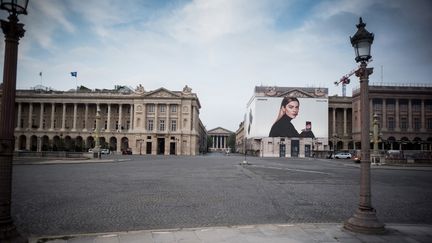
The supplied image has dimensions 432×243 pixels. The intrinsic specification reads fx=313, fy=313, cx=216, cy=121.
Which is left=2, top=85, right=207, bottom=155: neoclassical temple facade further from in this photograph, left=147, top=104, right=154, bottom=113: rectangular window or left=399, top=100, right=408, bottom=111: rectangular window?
left=399, top=100, right=408, bottom=111: rectangular window

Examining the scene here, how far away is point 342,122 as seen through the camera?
95.5m

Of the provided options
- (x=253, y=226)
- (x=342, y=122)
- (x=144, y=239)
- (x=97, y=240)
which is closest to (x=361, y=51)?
(x=253, y=226)

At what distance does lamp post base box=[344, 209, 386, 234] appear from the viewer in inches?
261

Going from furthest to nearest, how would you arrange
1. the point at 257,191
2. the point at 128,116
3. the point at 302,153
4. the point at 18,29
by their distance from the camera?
1. the point at 128,116
2. the point at 302,153
3. the point at 257,191
4. the point at 18,29

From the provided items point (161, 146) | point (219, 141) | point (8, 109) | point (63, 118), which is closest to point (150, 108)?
point (161, 146)

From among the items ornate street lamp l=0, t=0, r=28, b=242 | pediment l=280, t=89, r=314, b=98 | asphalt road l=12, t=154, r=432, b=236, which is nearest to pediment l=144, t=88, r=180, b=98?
pediment l=280, t=89, r=314, b=98

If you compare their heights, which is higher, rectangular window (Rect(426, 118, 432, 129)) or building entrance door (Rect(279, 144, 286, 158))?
rectangular window (Rect(426, 118, 432, 129))

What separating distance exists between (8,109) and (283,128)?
3166 inches

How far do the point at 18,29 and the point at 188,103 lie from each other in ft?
268

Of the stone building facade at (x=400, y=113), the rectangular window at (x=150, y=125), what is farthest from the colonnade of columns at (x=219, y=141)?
the rectangular window at (x=150, y=125)

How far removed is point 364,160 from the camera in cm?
705

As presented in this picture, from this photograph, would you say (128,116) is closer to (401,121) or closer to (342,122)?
(342,122)

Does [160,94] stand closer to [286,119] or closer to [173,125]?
[173,125]

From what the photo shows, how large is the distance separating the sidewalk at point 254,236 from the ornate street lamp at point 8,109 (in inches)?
32.6
